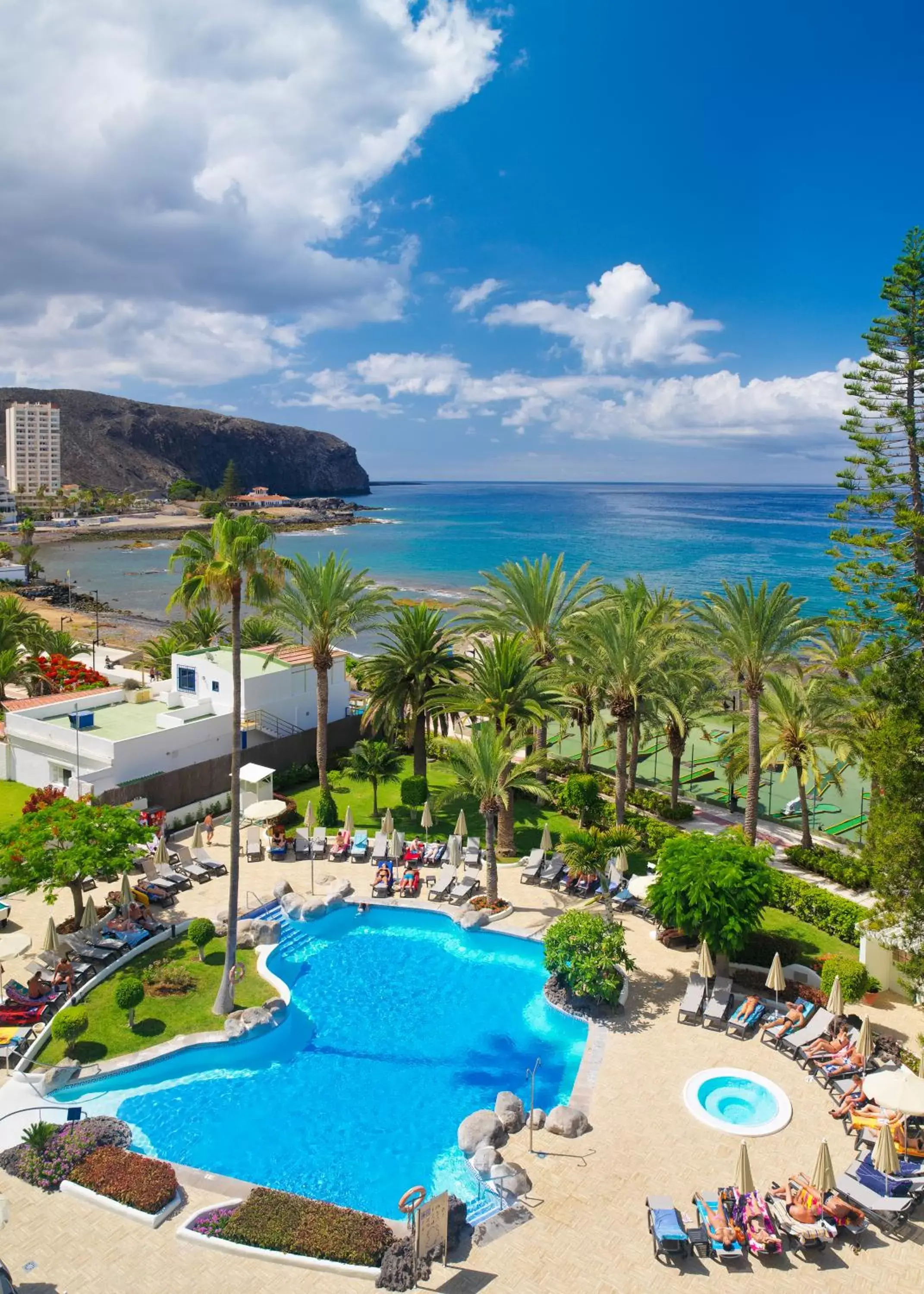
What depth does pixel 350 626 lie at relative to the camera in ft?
93.3

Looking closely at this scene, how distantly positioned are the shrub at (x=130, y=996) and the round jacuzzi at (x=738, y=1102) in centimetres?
995

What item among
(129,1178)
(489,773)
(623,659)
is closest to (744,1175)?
(129,1178)

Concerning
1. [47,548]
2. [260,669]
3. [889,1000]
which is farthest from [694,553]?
[889,1000]

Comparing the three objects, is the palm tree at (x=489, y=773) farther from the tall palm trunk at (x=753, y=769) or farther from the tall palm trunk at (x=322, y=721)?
A: the tall palm trunk at (x=322, y=721)

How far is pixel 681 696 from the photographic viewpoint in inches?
1083

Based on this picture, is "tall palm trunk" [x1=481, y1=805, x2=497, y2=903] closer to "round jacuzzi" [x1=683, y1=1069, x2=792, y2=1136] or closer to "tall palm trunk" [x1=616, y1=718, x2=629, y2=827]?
"tall palm trunk" [x1=616, y1=718, x2=629, y2=827]

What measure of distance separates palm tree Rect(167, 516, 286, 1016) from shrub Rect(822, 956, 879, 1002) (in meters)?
11.6

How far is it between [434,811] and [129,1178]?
1623 centimetres

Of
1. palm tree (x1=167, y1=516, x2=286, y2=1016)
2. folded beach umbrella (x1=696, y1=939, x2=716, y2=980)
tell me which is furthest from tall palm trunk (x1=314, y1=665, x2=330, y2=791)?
folded beach umbrella (x1=696, y1=939, x2=716, y2=980)

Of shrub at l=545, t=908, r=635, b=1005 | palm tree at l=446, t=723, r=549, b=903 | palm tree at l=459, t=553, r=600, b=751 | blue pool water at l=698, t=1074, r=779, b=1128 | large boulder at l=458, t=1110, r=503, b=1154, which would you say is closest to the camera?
large boulder at l=458, t=1110, r=503, b=1154

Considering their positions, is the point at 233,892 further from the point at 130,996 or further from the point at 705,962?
the point at 705,962

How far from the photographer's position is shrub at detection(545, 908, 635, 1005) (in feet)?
54.4

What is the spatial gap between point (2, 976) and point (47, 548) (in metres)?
131

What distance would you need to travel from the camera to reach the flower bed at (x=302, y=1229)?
1075cm
